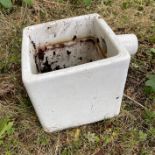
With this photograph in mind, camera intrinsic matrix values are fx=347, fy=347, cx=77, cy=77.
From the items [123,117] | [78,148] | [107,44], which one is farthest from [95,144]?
[107,44]

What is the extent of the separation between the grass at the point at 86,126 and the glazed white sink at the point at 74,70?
5 cm

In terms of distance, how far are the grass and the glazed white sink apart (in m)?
0.05

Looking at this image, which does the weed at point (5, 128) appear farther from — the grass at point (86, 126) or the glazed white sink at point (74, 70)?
the glazed white sink at point (74, 70)

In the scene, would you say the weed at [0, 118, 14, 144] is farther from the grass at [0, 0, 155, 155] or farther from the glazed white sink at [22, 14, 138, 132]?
the glazed white sink at [22, 14, 138, 132]

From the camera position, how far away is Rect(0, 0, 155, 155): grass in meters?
1.40

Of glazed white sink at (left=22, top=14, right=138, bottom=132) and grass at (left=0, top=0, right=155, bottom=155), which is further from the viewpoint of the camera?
grass at (left=0, top=0, right=155, bottom=155)

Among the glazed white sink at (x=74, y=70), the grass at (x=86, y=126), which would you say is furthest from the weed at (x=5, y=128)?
the glazed white sink at (x=74, y=70)

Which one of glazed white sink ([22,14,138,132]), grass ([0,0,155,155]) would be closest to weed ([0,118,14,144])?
grass ([0,0,155,155])

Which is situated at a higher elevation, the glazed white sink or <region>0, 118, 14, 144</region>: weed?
the glazed white sink

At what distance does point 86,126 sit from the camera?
57.2 inches

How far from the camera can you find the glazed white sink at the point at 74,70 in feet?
3.82

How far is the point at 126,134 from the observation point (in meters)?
1.43

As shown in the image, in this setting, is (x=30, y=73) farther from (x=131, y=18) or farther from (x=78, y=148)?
(x=131, y=18)

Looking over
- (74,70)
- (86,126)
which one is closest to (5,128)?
(86,126)
